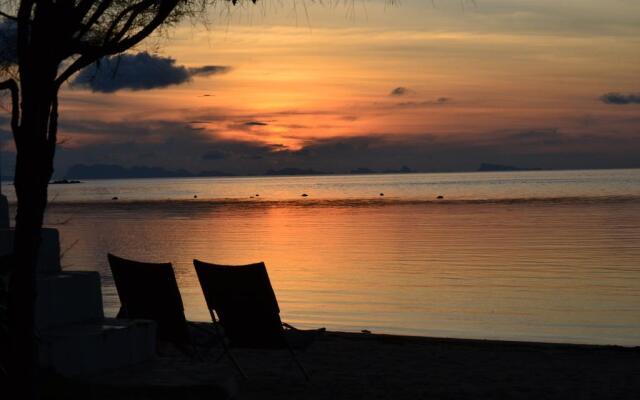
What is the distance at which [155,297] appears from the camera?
20.9 ft

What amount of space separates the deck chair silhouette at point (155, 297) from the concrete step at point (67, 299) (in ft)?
2.32

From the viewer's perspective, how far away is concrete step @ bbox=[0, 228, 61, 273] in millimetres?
5762

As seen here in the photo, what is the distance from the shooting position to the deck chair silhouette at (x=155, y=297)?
6270 mm

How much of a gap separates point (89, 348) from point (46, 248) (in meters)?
A: 1.05

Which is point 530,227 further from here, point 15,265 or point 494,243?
point 15,265

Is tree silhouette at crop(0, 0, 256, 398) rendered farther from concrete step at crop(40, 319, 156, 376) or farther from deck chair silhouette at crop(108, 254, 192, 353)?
deck chair silhouette at crop(108, 254, 192, 353)

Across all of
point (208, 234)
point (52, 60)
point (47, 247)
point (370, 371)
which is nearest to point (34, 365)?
point (52, 60)

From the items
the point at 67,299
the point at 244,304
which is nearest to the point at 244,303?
the point at 244,304

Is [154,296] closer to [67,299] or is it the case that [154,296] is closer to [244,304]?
[244,304]

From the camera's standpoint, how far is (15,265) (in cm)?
411

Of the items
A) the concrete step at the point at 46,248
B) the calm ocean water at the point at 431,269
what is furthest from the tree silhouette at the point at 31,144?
the calm ocean water at the point at 431,269

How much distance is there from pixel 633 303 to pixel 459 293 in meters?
2.72

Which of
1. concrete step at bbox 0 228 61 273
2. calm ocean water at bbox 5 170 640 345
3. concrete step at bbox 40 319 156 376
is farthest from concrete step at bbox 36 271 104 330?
calm ocean water at bbox 5 170 640 345

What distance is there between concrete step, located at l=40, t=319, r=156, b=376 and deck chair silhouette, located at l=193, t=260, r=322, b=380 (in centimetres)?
116
